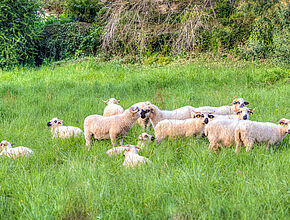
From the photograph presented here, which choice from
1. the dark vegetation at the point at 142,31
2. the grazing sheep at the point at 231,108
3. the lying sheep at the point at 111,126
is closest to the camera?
the lying sheep at the point at 111,126

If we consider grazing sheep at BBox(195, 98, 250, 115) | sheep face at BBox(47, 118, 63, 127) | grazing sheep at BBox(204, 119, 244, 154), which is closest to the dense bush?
sheep face at BBox(47, 118, 63, 127)

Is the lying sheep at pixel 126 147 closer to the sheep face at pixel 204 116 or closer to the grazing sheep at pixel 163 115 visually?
the sheep face at pixel 204 116

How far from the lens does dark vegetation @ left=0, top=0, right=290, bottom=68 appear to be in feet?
48.2

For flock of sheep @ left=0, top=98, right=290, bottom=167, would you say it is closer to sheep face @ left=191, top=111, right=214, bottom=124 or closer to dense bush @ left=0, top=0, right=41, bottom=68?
sheep face @ left=191, top=111, right=214, bottom=124

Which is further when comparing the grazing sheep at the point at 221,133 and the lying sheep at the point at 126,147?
the grazing sheep at the point at 221,133

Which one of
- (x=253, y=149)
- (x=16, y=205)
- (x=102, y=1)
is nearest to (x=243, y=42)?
(x=102, y=1)

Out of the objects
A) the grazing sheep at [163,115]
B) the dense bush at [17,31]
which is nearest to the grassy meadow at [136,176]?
the grazing sheep at [163,115]

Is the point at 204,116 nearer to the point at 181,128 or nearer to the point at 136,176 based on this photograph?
the point at 181,128

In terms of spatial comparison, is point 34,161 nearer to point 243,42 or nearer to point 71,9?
point 243,42

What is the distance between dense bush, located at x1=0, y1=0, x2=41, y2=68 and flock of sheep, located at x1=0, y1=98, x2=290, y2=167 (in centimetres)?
1044

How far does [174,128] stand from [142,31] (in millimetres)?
11466

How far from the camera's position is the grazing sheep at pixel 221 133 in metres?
5.45

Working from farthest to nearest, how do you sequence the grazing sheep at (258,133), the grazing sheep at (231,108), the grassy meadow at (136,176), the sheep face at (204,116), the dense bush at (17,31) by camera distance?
the dense bush at (17,31) → the grazing sheep at (231,108) → the sheep face at (204,116) → the grazing sheep at (258,133) → the grassy meadow at (136,176)

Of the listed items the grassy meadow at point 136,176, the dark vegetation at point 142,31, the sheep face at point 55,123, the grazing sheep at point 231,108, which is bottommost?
the grassy meadow at point 136,176
